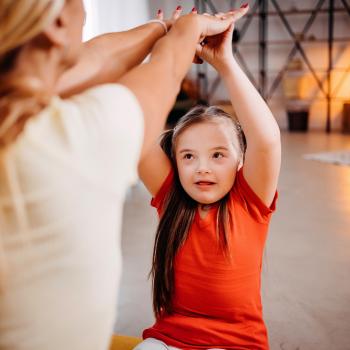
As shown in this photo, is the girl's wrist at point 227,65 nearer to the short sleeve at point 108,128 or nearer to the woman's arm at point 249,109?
the woman's arm at point 249,109

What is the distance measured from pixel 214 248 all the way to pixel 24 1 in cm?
73

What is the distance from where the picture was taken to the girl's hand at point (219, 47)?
3.40ft

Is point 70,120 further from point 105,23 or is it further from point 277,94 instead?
point 277,94

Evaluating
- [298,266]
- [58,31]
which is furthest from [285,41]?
[58,31]

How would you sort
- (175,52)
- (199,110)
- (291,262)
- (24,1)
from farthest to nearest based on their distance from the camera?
(291,262) → (199,110) → (175,52) → (24,1)

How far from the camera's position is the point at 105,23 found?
137 inches

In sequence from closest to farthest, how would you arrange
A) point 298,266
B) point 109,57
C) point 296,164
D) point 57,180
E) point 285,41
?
point 57,180 → point 109,57 → point 298,266 → point 296,164 → point 285,41

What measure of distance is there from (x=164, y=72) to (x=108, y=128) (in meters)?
0.17

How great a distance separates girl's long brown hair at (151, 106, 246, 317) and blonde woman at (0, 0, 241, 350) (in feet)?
1.58

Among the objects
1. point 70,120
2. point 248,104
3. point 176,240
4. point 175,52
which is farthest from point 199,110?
point 70,120

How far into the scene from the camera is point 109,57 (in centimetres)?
93

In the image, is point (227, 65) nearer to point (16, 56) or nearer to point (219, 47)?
point (219, 47)

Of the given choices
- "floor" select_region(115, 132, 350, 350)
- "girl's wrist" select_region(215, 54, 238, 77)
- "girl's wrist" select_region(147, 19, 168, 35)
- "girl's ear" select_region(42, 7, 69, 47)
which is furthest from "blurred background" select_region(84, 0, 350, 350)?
"girl's ear" select_region(42, 7, 69, 47)

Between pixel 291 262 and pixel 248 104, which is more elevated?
pixel 248 104
